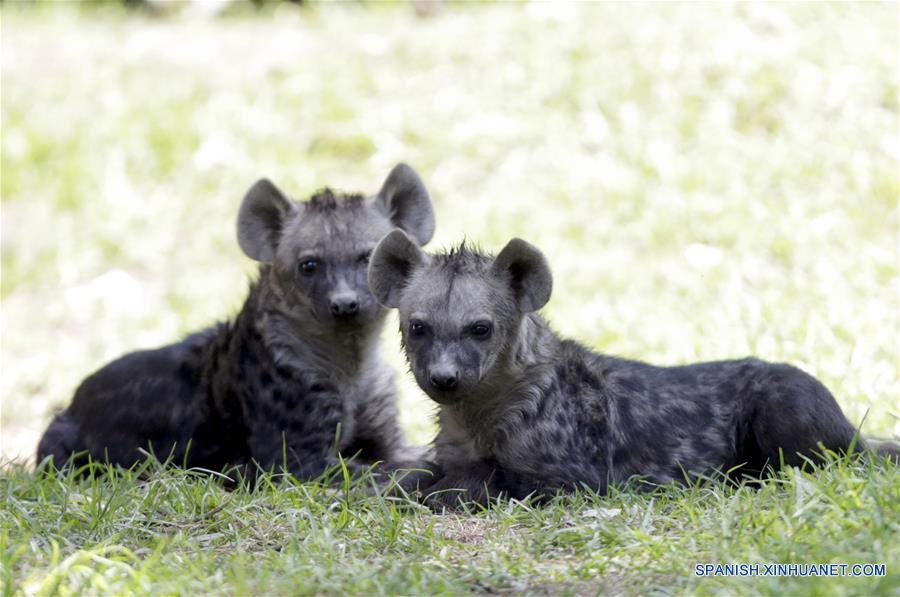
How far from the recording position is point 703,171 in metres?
11.3

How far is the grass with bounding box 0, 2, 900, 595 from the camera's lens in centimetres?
923

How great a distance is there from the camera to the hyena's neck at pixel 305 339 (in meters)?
7.17

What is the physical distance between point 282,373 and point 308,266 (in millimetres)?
608

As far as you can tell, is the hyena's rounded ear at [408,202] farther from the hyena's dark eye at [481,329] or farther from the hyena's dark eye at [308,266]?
Result: the hyena's dark eye at [481,329]

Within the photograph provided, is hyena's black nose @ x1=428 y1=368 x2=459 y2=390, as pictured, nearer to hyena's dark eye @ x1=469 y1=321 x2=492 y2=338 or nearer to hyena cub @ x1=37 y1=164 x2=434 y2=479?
hyena's dark eye @ x1=469 y1=321 x2=492 y2=338

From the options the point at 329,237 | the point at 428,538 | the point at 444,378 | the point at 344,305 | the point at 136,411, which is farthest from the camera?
the point at 136,411

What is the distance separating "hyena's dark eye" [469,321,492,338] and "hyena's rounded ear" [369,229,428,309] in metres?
0.53

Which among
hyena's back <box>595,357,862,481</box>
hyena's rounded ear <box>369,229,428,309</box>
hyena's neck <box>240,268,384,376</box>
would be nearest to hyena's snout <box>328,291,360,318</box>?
hyena's neck <box>240,268,384,376</box>

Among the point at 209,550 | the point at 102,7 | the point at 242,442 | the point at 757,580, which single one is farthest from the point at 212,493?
the point at 102,7

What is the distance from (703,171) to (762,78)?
1.59 metres

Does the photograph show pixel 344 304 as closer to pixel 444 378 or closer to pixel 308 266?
pixel 308 266

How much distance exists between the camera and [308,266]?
23.3ft

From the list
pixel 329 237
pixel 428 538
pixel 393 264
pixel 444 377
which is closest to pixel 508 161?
pixel 329 237

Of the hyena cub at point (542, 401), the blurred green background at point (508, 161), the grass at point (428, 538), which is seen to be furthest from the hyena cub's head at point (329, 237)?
the blurred green background at point (508, 161)
